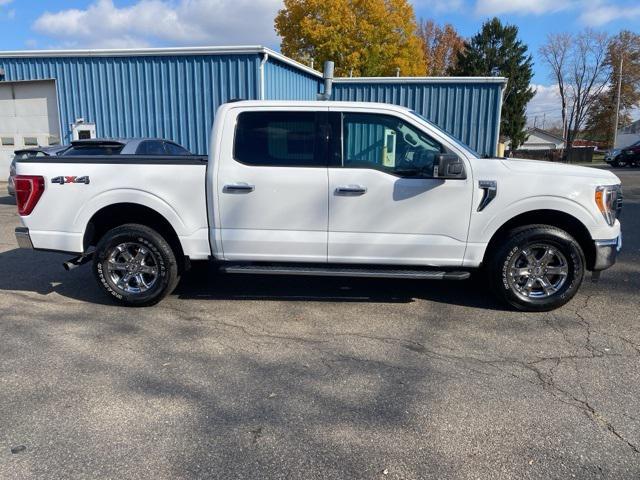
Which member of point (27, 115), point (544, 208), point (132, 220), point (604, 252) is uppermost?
point (27, 115)

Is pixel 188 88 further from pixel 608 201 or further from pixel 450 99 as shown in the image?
pixel 608 201

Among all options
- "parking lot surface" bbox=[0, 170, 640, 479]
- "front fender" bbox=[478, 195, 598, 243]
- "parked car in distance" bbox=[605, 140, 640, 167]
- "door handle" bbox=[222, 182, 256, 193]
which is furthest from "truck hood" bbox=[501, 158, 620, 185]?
"parked car in distance" bbox=[605, 140, 640, 167]

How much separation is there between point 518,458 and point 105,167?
4.25m

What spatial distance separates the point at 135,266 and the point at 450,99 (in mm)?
15133

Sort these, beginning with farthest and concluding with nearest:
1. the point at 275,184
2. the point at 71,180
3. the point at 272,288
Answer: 1. the point at 272,288
2. the point at 71,180
3. the point at 275,184

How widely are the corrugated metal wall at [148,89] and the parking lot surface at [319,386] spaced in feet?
33.8

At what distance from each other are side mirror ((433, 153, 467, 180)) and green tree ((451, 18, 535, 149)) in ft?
155

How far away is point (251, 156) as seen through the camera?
4.71 metres

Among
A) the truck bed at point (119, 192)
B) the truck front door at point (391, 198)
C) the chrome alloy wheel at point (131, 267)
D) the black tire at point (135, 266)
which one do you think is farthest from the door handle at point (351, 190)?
the chrome alloy wheel at point (131, 267)

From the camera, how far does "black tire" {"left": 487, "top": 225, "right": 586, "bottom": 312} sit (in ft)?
15.1

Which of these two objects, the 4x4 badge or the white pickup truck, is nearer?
the white pickup truck

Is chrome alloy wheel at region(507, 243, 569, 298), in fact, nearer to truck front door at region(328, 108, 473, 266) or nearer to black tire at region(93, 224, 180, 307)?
truck front door at region(328, 108, 473, 266)

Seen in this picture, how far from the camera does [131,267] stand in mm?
5004

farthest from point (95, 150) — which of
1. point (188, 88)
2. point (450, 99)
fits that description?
point (450, 99)
